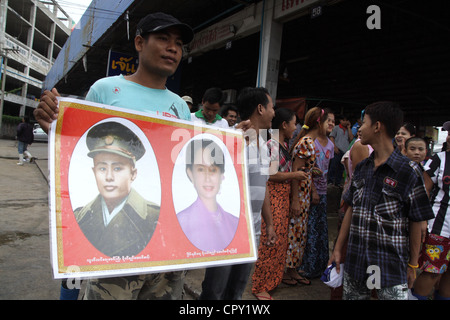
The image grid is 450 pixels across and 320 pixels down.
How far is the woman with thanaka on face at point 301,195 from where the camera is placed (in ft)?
8.77

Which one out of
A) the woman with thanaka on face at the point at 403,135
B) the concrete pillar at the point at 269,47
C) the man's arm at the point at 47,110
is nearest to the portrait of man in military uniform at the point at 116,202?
the man's arm at the point at 47,110

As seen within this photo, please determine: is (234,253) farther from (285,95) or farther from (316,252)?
(285,95)

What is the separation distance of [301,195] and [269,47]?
10.3 feet

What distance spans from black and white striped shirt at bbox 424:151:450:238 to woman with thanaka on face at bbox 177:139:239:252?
6.03 feet

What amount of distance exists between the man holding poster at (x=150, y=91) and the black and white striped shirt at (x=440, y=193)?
6.68ft

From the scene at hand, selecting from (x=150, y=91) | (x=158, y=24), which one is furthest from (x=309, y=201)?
(x=158, y=24)

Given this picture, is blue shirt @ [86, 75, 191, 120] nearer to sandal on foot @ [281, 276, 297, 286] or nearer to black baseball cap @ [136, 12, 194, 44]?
black baseball cap @ [136, 12, 194, 44]

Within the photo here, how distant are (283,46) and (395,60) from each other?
249cm

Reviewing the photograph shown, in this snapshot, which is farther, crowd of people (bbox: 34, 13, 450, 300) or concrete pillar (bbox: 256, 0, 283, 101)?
concrete pillar (bbox: 256, 0, 283, 101)

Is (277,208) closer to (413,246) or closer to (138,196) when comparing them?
(413,246)

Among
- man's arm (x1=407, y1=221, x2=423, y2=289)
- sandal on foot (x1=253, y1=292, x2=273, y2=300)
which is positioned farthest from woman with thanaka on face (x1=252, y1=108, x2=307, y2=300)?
man's arm (x1=407, y1=221, x2=423, y2=289)

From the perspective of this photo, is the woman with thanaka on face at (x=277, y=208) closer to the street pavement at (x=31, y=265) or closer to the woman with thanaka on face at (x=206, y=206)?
the street pavement at (x=31, y=265)

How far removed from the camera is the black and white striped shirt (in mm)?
2197

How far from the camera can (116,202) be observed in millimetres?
1052
